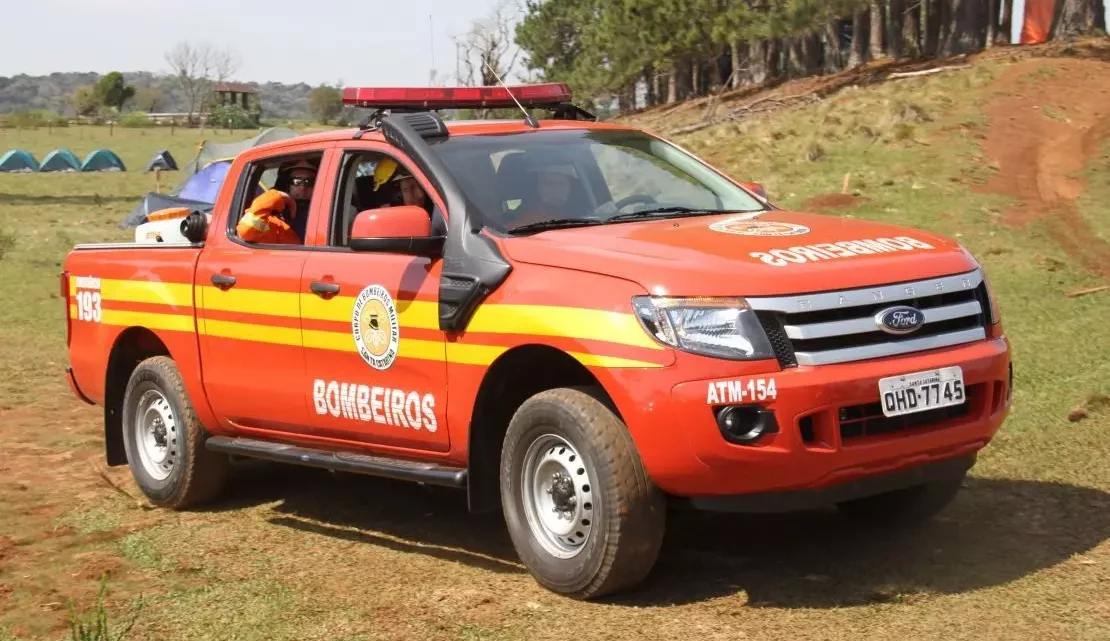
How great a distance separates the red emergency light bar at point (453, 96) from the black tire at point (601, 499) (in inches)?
78.0

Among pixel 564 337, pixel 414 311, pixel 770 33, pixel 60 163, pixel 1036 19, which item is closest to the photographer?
pixel 564 337

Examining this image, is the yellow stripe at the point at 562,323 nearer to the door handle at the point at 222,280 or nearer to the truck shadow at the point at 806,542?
the truck shadow at the point at 806,542

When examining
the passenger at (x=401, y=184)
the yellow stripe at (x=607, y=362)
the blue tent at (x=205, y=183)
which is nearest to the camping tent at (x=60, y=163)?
the blue tent at (x=205, y=183)

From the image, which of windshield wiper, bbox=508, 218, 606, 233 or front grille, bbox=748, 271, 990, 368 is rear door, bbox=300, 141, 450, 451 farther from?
front grille, bbox=748, 271, 990, 368

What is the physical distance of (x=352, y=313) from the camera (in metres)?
6.29

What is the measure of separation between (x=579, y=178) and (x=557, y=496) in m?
1.56

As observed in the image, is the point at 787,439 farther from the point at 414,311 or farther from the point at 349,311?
the point at 349,311

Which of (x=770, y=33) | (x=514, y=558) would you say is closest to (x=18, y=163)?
(x=770, y=33)

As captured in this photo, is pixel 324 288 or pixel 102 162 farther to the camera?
pixel 102 162

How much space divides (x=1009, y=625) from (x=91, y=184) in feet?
133

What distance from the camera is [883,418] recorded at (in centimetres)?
525

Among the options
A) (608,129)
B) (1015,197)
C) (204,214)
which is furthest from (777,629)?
(1015,197)

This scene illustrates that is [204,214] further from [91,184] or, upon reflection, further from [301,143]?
[91,184]

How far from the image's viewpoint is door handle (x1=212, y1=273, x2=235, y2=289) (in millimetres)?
7011
